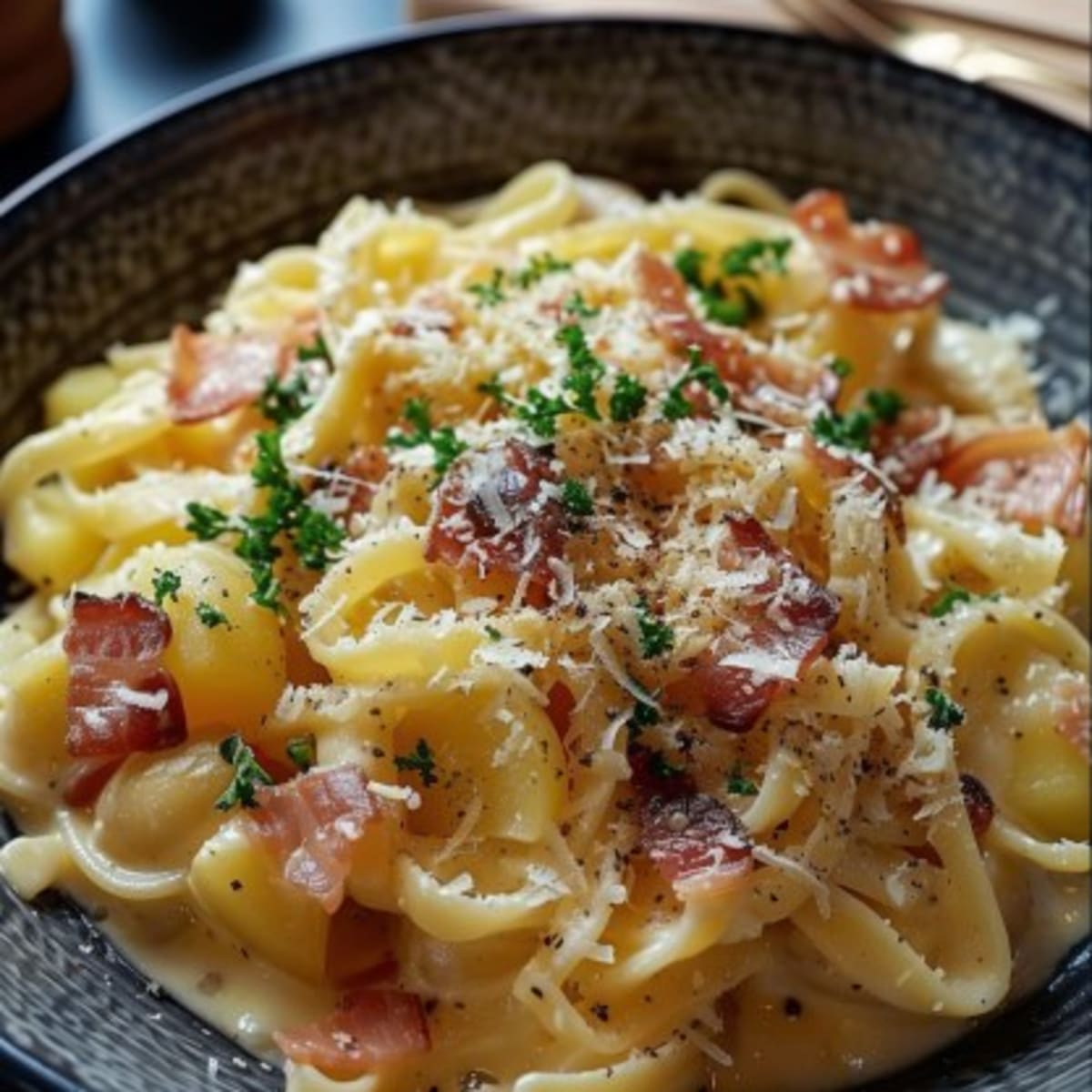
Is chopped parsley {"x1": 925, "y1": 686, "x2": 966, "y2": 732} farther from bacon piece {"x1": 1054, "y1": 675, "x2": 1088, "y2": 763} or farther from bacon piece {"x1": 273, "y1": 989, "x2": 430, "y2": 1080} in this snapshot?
bacon piece {"x1": 273, "y1": 989, "x2": 430, "y2": 1080}

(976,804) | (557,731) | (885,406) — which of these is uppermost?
(557,731)

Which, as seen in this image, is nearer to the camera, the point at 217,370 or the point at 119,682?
the point at 119,682

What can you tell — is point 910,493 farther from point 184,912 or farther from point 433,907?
point 184,912

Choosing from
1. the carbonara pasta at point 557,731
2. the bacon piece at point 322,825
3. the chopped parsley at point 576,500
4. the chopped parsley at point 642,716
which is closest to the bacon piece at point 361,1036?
the carbonara pasta at point 557,731

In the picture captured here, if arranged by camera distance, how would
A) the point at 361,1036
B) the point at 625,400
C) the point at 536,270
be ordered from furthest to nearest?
1. the point at 536,270
2. the point at 625,400
3. the point at 361,1036

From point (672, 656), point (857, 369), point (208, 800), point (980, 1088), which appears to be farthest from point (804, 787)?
point (857, 369)

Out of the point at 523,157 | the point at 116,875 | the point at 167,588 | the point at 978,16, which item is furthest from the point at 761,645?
the point at 978,16

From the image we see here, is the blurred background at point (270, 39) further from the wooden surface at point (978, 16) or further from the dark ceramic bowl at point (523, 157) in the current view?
the dark ceramic bowl at point (523, 157)

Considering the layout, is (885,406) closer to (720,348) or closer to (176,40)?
(720,348)
